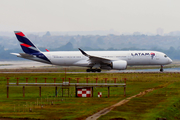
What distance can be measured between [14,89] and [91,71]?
26.7 m

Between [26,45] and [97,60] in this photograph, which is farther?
[26,45]

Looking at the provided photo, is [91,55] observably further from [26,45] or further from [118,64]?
[26,45]

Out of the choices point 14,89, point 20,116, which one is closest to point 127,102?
point 20,116

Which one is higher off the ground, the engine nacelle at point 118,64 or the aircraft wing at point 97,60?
the aircraft wing at point 97,60

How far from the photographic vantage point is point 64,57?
65.4m

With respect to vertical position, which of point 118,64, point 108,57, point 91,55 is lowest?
point 118,64

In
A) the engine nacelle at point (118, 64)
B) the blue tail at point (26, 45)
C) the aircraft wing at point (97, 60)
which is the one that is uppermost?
the blue tail at point (26, 45)

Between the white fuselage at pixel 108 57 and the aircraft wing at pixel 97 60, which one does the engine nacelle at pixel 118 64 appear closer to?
the aircraft wing at pixel 97 60

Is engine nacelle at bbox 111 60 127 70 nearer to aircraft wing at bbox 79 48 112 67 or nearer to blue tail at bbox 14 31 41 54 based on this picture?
aircraft wing at bbox 79 48 112 67

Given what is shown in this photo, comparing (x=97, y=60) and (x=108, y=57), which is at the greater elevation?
(x=108, y=57)

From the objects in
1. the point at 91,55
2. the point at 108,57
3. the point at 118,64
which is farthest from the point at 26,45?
the point at 118,64

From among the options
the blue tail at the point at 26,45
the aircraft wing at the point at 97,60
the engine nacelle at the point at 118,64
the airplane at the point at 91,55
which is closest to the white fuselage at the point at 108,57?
the airplane at the point at 91,55

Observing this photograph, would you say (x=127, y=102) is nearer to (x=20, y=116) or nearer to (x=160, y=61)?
(x=20, y=116)

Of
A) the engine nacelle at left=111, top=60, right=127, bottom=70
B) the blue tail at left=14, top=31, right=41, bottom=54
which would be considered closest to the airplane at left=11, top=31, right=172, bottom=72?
the blue tail at left=14, top=31, right=41, bottom=54
